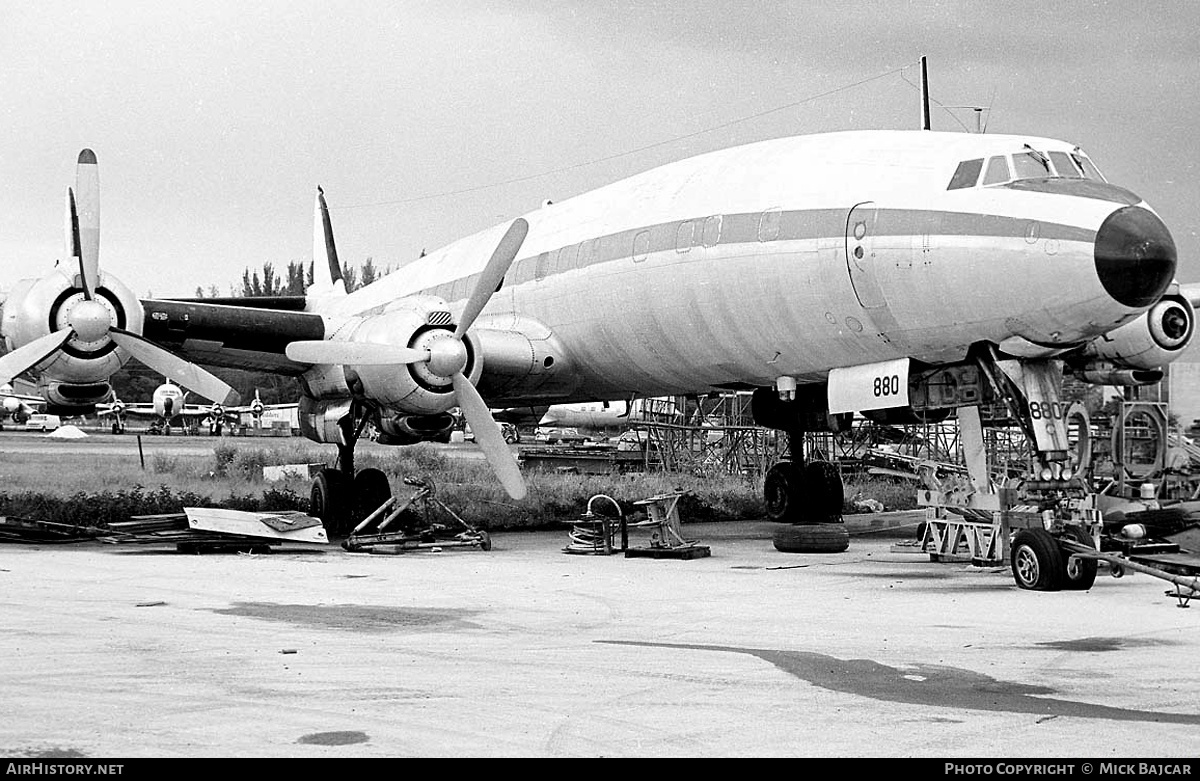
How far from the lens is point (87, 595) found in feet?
30.6

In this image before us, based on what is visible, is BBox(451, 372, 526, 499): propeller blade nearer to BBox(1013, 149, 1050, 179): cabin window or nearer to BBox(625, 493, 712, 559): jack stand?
BBox(625, 493, 712, 559): jack stand

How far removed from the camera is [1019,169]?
414 inches

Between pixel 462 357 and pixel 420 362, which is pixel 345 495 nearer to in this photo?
pixel 420 362

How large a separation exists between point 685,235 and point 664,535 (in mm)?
3245

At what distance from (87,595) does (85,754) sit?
17.8 feet

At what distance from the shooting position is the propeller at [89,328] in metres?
13.1

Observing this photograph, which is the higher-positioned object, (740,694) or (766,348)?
(766,348)

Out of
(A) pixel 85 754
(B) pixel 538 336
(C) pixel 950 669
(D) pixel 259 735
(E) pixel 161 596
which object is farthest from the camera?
(B) pixel 538 336

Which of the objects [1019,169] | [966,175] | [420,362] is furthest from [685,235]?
[1019,169]

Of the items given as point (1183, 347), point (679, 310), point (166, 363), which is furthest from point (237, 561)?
point (1183, 347)

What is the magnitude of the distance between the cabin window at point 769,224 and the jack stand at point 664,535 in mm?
3065

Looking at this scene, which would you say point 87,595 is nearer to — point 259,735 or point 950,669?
point 259,735

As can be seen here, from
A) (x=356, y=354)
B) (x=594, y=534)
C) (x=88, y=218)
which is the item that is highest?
(x=88, y=218)

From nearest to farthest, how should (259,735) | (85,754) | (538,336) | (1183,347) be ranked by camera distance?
(85,754)
(259,735)
(1183,347)
(538,336)
